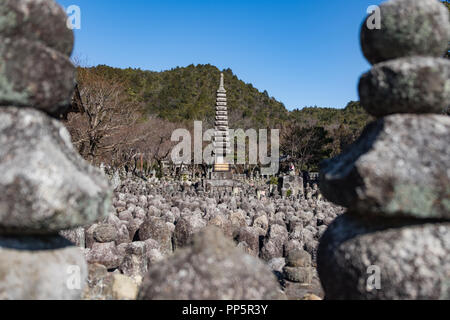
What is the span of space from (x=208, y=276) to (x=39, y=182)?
3.92 feet

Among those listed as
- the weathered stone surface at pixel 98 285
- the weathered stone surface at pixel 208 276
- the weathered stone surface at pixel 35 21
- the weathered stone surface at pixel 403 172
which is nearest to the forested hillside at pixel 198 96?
the weathered stone surface at pixel 98 285

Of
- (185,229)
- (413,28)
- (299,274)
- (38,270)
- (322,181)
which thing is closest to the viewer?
(38,270)

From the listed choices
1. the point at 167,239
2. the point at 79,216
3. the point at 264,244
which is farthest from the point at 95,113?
the point at 79,216

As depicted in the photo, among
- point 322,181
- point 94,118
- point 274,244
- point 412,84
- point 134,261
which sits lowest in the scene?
point 274,244

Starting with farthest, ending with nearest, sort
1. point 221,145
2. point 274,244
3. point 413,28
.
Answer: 1. point 221,145
2. point 274,244
3. point 413,28

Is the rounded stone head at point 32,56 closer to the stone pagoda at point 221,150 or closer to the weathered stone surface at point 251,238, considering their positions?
the weathered stone surface at point 251,238

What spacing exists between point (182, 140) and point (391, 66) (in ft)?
135

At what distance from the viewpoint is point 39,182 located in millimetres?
2248

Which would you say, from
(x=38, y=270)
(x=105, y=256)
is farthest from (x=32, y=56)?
(x=105, y=256)

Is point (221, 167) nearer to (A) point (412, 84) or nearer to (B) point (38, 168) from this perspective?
(A) point (412, 84)

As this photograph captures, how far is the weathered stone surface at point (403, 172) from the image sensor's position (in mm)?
2396

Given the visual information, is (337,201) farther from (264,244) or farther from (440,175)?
(264,244)

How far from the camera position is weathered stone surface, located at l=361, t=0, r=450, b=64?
266 centimetres
